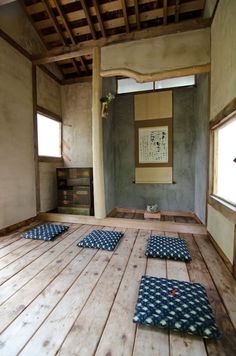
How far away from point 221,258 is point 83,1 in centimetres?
432

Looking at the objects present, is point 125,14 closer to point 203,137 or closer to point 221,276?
point 203,137

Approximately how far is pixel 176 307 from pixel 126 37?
3584mm

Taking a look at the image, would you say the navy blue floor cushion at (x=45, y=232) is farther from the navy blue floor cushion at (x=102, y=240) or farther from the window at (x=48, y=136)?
the window at (x=48, y=136)

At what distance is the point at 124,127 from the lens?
4.67m

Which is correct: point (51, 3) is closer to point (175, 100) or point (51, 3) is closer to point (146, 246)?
point (175, 100)

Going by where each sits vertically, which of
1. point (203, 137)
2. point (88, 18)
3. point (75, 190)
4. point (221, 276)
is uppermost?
point (88, 18)

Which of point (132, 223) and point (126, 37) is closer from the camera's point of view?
point (126, 37)

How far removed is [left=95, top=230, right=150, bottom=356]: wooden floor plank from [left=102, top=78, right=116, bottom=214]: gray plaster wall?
2.47m

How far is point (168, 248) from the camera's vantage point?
2.21m

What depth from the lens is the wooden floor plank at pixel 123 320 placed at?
1.04 metres

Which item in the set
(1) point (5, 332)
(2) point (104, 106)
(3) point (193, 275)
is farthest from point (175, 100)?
(1) point (5, 332)

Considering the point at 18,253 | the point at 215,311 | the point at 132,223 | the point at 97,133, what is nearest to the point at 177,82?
the point at 97,133

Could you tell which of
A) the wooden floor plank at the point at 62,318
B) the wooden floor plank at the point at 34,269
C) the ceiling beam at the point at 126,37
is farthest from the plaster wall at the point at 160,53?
the wooden floor plank at the point at 62,318

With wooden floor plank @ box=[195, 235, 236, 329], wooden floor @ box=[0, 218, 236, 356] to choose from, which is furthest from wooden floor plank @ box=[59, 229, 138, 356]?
wooden floor plank @ box=[195, 235, 236, 329]
